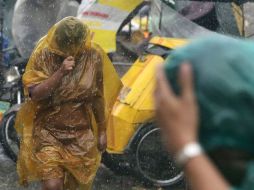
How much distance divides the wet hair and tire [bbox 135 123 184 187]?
1922 millimetres

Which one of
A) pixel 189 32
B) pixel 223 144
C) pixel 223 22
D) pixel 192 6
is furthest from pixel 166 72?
pixel 192 6

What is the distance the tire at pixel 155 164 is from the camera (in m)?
6.03

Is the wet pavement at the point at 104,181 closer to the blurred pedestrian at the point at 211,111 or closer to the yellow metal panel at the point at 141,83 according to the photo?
the yellow metal panel at the point at 141,83

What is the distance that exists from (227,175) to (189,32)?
553 centimetres

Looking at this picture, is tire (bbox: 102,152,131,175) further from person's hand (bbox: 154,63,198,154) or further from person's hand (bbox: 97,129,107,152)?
person's hand (bbox: 154,63,198,154)

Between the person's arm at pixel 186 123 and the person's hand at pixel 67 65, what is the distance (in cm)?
271

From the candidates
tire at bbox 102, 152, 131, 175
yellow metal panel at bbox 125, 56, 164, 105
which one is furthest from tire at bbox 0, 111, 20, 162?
yellow metal panel at bbox 125, 56, 164, 105

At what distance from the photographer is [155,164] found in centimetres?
615

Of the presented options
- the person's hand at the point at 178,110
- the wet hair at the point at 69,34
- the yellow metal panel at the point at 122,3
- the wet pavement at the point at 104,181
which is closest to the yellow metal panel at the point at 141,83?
the wet pavement at the point at 104,181

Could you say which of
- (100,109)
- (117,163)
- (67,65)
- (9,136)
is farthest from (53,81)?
(9,136)

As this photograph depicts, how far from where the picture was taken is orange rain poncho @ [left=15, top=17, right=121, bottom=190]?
426 centimetres

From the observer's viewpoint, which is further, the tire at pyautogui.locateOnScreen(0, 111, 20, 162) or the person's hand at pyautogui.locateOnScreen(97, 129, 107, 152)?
the tire at pyautogui.locateOnScreen(0, 111, 20, 162)

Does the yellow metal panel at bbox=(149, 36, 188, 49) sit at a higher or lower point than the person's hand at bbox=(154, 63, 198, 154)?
lower

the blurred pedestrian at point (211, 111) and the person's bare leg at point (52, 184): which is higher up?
the blurred pedestrian at point (211, 111)
